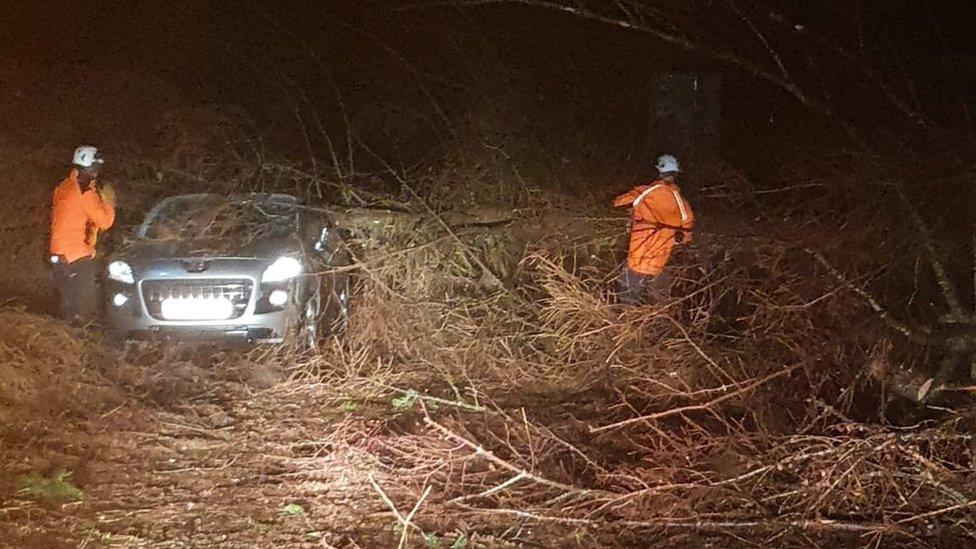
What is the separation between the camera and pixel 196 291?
739cm

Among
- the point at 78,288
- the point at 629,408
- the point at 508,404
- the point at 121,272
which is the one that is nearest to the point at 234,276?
the point at 121,272

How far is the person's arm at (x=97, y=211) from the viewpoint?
27.0ft

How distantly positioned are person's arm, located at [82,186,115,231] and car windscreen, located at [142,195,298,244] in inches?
11.8

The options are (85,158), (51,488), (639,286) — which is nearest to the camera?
(51,488)

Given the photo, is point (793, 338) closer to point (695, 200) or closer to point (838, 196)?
point (838, 196)

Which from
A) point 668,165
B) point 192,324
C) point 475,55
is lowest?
point 192,324

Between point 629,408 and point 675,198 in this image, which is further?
point 675,198

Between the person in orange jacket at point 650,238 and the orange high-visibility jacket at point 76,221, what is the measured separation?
3.96 m

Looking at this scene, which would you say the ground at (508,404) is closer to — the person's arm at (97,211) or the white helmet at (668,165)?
the person's arm at (97,211)

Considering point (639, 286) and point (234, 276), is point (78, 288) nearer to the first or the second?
point (234, 276)

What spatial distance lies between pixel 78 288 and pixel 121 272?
33.1 inches

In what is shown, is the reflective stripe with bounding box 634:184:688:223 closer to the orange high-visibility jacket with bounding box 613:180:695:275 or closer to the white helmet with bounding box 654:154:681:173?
the orange high-visibility jacket with bounding box 613:180:695:275

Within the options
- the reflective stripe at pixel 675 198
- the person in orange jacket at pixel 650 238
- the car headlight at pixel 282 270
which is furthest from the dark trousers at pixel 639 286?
the car headlight at pixel 282 270


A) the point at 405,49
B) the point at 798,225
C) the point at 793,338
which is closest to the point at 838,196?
the point at 798,225
